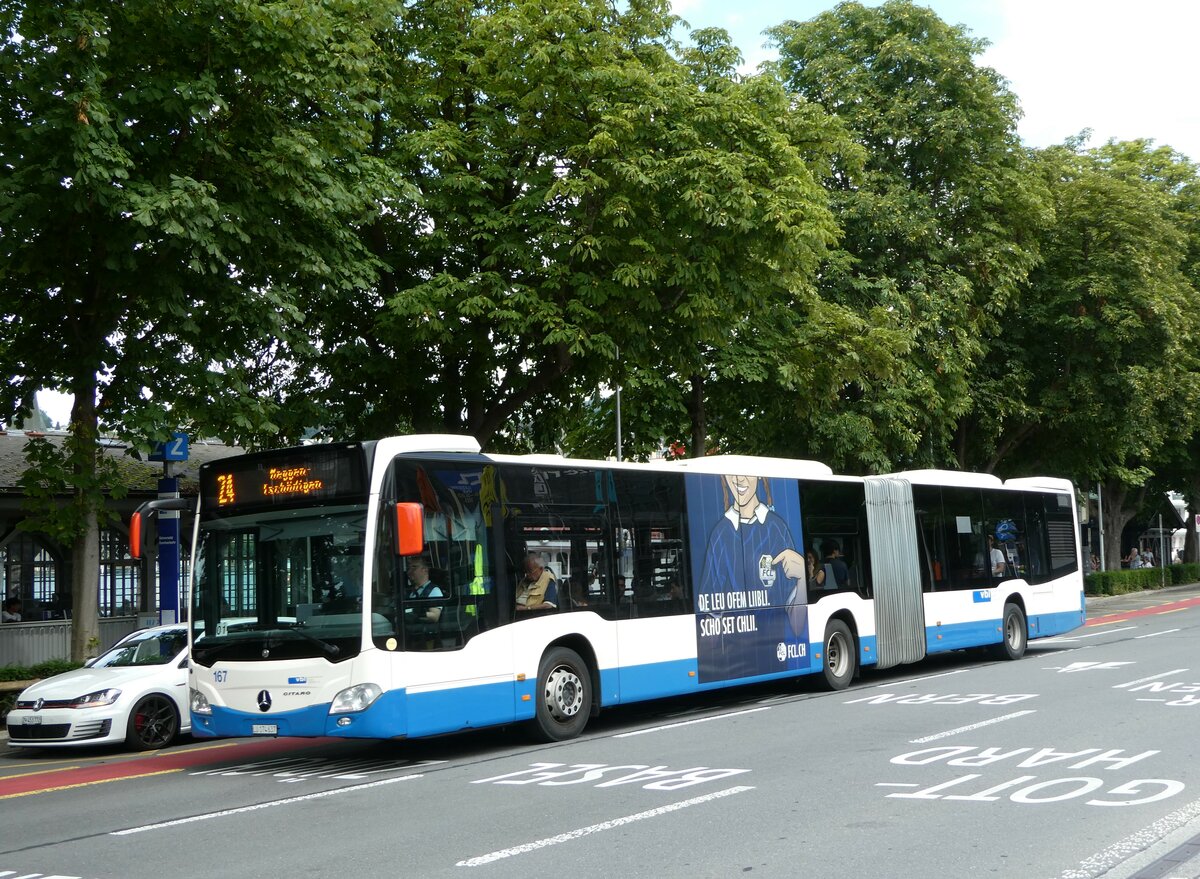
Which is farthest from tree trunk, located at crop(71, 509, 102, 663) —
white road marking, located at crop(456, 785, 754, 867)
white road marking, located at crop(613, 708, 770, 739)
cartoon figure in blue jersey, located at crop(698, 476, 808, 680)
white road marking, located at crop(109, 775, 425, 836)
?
white road marking, located at crop(456, 785, 754, 867)

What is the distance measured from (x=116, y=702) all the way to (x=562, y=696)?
5227 mm

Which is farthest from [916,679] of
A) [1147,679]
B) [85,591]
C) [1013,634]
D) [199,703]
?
[85,591]

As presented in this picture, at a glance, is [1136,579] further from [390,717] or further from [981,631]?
[390,717]

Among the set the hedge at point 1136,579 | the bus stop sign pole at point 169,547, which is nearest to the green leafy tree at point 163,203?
the bus stop sign pole at point 169,547

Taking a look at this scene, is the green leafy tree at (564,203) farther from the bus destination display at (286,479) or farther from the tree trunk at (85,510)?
the bus destination display at (286,479)

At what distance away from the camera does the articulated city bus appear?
39.7 ft

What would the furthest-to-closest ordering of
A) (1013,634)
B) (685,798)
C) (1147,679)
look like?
(1013,634), (1147,679), (685,798)

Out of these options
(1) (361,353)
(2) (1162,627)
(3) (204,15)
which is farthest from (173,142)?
(2) (1162,627)

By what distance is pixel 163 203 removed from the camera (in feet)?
48.0

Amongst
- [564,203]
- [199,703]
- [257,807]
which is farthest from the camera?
[564,203]

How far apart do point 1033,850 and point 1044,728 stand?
19.1ft

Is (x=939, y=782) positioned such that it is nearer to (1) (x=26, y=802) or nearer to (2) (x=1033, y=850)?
(2) (x=1033, y=850)

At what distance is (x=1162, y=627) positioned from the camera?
3019cm

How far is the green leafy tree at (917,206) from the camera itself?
Answer: 30719mm
